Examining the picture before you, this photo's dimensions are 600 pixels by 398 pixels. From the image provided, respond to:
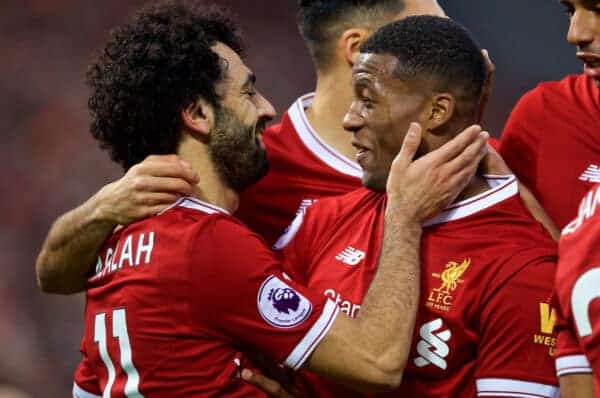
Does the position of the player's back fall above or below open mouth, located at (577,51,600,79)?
below

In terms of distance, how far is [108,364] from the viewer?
2.62m

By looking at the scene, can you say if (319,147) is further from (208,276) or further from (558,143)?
(208,276)

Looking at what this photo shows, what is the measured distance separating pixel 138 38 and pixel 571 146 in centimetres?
113

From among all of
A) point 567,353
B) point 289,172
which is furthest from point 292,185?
point 567,353

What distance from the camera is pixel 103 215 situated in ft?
8.93

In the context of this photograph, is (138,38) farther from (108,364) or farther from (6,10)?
(6,10)

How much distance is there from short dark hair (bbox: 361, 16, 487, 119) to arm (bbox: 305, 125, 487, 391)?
12cm

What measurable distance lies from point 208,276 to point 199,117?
475 millimetres

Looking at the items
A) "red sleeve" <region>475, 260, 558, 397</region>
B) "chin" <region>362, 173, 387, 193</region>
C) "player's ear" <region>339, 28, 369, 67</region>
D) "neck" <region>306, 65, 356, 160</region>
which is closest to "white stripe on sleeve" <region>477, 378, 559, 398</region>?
"red sleeve" <region>475, 260, 558, 397</region>

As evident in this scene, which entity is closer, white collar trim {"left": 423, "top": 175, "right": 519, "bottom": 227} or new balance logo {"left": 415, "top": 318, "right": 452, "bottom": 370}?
new balance logo {"left": 415, "top": 318, "right": 452, "bottom": 370}

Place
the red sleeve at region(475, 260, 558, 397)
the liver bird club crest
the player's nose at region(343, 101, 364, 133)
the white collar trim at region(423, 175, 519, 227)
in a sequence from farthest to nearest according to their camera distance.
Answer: the player's nose at region(343, 101, 364, 133) < the white collar trim at region(423, 175, 519, 227) < the liver bird club crest < the red sleeve at region(475, 260, 558, 397)

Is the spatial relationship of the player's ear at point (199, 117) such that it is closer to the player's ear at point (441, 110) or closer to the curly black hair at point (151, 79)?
the curly black hair at point (151, 79)

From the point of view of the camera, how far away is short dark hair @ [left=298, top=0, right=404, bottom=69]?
3416 millimetres

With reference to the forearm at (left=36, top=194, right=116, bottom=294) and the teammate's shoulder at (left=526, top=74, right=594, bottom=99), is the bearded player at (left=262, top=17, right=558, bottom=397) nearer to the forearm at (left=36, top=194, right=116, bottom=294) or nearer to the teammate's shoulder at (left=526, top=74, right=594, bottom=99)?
the teammate's shoulder at (left=526, top=74, right=594, bottom=99)
